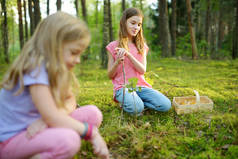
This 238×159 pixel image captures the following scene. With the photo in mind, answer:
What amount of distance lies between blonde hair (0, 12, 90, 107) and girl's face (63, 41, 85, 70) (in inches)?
1.1

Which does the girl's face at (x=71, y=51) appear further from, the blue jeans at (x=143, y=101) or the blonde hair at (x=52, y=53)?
the blue jeans at (x=143, y=101)

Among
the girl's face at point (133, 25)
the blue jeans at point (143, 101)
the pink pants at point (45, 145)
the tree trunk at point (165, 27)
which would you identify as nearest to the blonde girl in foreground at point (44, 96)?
the pink pants at point (45, 145)

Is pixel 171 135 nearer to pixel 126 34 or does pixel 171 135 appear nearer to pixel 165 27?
pixel 126 34

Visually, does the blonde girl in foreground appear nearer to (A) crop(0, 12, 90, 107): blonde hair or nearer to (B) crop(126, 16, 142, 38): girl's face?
(A) crop(0, 12, 90, 107): blonde hair

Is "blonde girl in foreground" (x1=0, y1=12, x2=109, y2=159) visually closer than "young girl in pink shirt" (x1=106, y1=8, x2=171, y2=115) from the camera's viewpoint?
Yes

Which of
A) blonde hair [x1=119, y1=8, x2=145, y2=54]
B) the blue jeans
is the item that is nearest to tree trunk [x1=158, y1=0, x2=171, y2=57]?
blonde hair [x1=119, y1=8, x2=145, y2=54]

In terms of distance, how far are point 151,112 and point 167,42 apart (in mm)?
7768

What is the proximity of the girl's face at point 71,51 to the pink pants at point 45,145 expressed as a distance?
0.44m

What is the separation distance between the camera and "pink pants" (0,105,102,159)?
4.20ft

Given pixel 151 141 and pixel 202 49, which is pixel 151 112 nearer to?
pixel 151 141

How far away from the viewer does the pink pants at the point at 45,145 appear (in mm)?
1281

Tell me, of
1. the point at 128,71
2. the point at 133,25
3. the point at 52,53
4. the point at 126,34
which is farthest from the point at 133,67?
the point at 52,53

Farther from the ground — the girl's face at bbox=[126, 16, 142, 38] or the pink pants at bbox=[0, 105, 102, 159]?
the girl's face at bbox=[126, 16, 142, 38]

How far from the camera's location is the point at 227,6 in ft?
56.7
